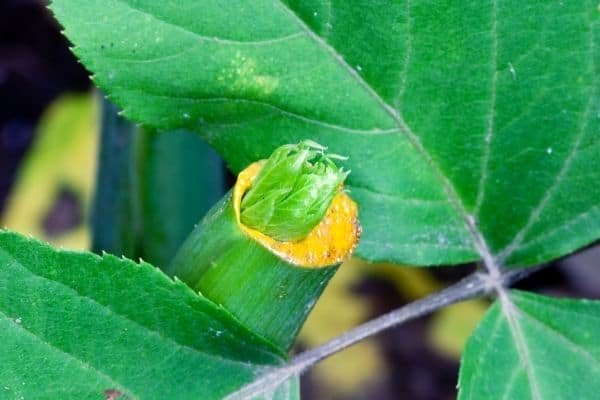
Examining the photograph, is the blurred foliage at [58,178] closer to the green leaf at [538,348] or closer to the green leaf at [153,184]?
the green leaf at [153,184]

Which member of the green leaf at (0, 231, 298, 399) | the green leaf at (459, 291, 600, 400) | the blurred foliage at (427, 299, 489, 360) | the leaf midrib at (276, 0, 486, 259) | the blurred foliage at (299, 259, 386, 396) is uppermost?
the blurred foliage at (427, 299, 489, 360)

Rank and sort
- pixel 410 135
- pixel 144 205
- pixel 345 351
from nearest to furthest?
pixel 410 135, pixel 144 205, pixel 345 351

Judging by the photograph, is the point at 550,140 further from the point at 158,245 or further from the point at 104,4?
the point at 158,245

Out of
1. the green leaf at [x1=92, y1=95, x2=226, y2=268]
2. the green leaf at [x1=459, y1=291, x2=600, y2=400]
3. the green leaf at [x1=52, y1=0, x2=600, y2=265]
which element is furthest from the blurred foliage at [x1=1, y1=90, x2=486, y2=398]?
the green leaf at [x1=459, y1=291, x2=600, y2=400]

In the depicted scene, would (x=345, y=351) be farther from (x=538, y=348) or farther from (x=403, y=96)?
(x=403, y=96)

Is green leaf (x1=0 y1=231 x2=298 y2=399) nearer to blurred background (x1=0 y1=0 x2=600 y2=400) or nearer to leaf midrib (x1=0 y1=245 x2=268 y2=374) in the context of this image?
leaf midrib (x1=0 y1=245 x2=268 y2=374)

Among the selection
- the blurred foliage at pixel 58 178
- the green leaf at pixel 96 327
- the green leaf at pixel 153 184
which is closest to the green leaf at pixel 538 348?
the green leaf at pixel 96 327

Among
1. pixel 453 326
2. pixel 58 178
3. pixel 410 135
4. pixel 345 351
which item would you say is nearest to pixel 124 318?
pixel 410 135
